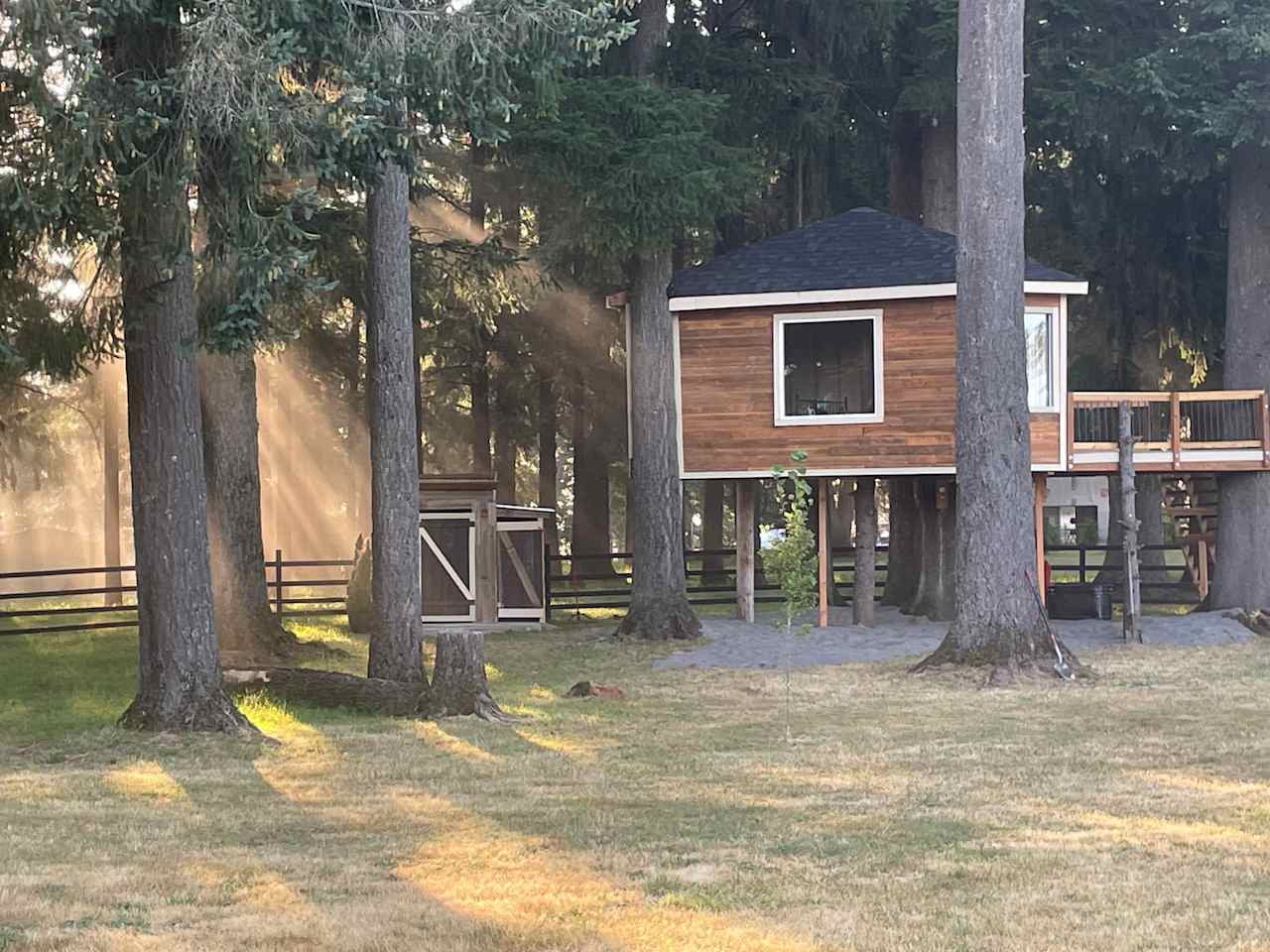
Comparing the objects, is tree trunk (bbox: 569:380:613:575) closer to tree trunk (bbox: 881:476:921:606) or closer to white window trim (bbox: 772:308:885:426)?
tree trunk (bbox: 881:476:921:606)

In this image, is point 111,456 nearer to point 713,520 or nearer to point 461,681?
point 713,520

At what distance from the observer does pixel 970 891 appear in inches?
285

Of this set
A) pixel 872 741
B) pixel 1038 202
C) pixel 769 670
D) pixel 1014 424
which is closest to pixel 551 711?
pixel 872 741

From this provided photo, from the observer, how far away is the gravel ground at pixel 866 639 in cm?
2030

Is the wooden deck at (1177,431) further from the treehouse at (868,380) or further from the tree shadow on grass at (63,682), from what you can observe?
the tree shadow on grass at (63,682)

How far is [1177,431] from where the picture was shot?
23172 mm

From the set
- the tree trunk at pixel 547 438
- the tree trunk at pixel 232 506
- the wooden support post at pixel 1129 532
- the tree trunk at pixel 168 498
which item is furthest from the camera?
the tree trunk at pixel 547 438

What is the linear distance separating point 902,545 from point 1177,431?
6.43 metres

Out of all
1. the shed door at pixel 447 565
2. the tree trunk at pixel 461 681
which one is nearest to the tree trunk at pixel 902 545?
the shed door at pixel 447 565

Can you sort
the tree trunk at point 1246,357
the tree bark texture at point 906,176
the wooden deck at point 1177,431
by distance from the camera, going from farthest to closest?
the tree bark texture at point 906,176 < the tree trunk at point 1246,357 < the wooden deck at point 1177,431

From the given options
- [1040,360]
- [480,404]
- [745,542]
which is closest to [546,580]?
[745,542]

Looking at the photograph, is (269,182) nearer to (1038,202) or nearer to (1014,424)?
(1014,424)

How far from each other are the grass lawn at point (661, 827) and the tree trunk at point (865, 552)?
7.97 metres

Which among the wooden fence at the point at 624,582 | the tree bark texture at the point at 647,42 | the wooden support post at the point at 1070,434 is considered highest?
the tree bark texture at the point at 647,42
